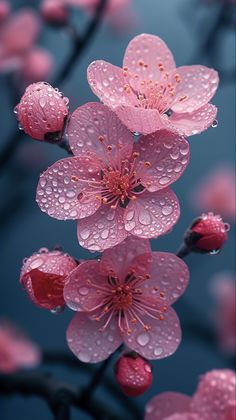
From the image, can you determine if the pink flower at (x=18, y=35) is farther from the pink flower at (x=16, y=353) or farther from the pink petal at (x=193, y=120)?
the pink petal at (x=193, y=120)

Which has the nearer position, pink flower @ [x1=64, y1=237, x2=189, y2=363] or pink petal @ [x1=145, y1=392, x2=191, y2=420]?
pink flower @ [x1=64, y1=237, x2=189, y2=363]

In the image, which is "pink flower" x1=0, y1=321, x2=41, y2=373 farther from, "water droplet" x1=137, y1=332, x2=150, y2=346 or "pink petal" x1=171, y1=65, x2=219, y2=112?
"pink petal" x1=171, y1=65, x2=219, y2=112

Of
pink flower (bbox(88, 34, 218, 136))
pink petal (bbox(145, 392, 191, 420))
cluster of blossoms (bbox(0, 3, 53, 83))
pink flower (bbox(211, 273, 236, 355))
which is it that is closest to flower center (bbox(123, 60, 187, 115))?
pink flower (bbox(88, 34, 218, 136))

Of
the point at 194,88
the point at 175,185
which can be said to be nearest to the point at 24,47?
the point at 175,185

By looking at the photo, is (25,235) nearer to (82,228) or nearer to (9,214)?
(9,214)

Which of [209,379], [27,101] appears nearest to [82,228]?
[27,101]

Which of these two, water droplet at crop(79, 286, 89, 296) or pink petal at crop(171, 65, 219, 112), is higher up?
pink petal at crop(171, 65, 219, 112)

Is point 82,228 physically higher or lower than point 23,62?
higher

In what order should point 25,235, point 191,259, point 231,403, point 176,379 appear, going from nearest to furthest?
point 231,403 → point 191,259 → point 176,379 → point 25,235
